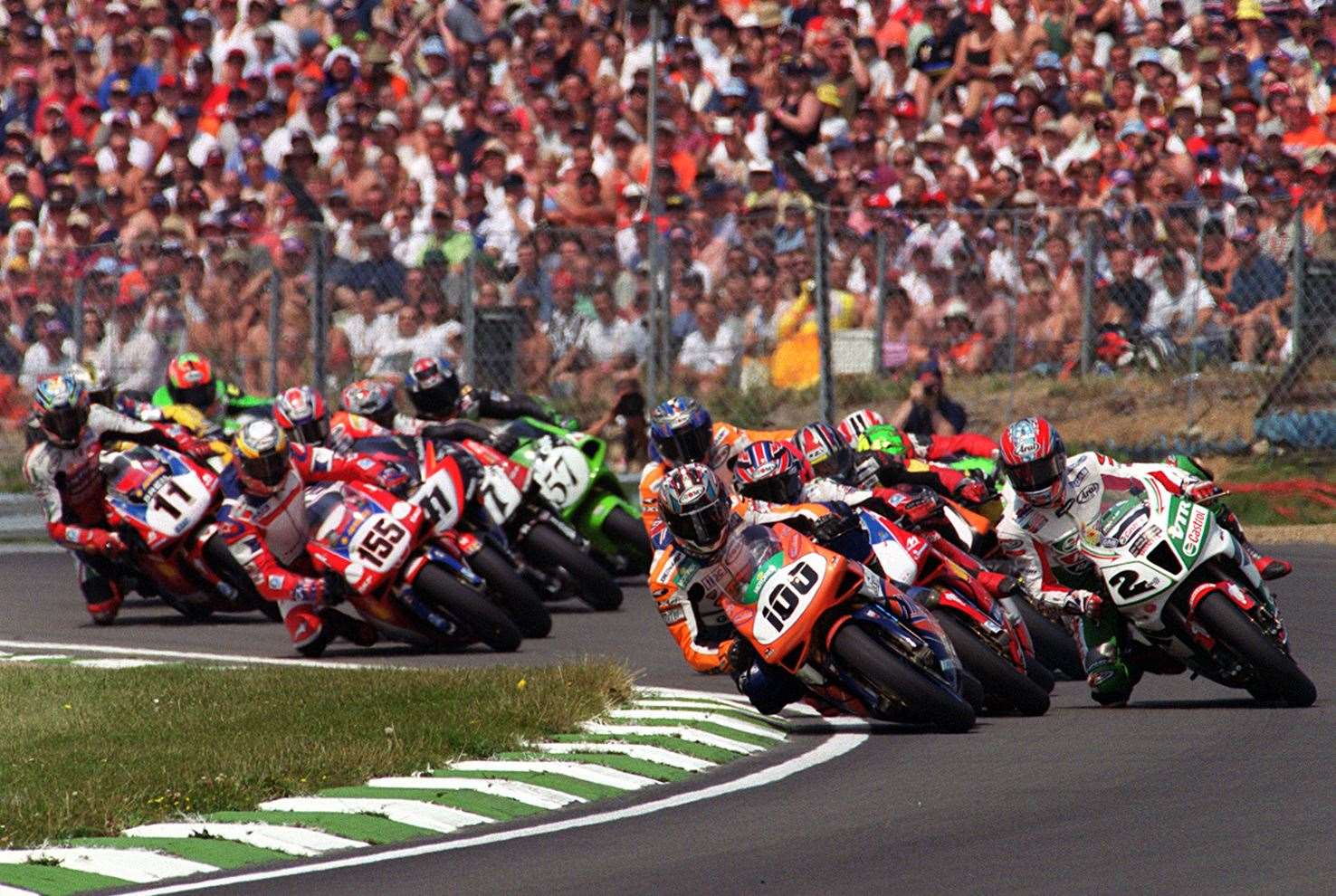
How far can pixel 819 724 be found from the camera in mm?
9797

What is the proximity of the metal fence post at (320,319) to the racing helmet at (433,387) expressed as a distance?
3207 millimetres

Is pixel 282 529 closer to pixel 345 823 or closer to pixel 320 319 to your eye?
pixel 345 823

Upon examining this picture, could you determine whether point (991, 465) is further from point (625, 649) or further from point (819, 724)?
point (819, 724)

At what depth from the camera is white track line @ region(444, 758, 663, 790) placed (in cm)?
829

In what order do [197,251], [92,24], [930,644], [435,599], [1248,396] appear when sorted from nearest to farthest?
[930,644] → [435,599] → [1248,396] → [197,251] → [92,24]

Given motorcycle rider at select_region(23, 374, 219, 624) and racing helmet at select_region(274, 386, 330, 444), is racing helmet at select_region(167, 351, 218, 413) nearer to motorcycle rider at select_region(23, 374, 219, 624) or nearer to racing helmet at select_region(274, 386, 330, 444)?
motorcycle rider at select_region(23, 374, 219, 624)

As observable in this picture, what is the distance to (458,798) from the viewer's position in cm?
793

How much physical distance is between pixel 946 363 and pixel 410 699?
27.0 feet

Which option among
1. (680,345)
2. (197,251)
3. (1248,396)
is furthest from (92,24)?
(1248,396)

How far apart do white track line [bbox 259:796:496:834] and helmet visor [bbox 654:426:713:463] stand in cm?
488

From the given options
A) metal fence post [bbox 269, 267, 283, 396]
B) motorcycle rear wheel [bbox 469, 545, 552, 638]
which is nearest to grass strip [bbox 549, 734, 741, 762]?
motorcycle rear wheel [bbox 469, 545, 552, 638]

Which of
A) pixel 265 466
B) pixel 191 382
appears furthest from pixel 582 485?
pixel 191 382

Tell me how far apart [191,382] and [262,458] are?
3.70 metres

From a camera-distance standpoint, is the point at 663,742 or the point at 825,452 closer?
the point at 663,742
